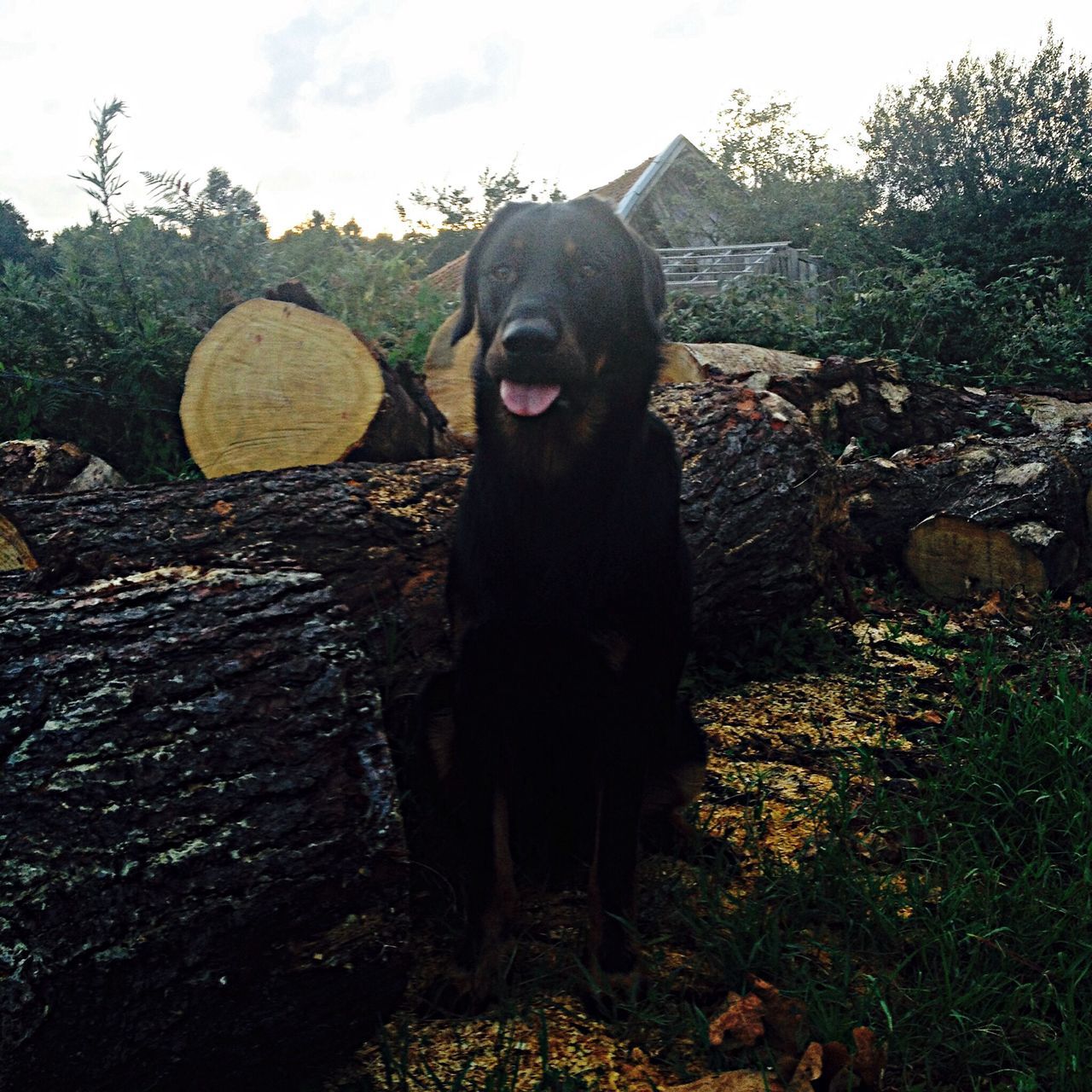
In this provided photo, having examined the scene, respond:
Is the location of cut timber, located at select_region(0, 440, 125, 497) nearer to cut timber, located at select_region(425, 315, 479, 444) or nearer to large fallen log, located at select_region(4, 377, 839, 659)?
cut timber, located at select_region(425, 315, 479, 444)

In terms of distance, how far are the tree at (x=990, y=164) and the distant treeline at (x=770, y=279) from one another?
34 mm

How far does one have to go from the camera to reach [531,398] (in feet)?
7.56

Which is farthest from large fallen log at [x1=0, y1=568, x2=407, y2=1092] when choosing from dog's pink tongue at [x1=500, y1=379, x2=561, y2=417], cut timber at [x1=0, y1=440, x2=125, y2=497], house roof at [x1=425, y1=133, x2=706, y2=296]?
house roof at [x1=425, y1=133, x2=706, y2=296]

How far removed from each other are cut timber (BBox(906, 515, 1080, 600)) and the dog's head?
3.47 m

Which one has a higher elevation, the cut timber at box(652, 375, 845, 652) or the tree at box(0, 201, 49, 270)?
the tree at box(0, 201, 49, 270)

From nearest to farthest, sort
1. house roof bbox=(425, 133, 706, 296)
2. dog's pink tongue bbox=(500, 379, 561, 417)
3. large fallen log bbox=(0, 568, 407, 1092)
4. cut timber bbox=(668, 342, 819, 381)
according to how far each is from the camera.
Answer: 1. large fallen log bbox=(0, 568, 407, 1092)
2. dog's pink tongue bbox=(500, 379, 561, 417)
3. cut timber bbox=(668, 342, 819, 381)
4. house roof bbox=(425, 133, 706, 296)

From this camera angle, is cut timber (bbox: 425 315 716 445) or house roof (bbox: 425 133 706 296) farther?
house roof (bbox: 425 133 706 296)

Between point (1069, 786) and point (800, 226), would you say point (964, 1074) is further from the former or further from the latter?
point (800, 226)

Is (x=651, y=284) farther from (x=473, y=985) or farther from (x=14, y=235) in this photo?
(x=14, y=235)

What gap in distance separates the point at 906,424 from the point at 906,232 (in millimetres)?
9827

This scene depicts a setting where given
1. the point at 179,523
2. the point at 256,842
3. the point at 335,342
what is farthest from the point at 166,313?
the point at 256,842

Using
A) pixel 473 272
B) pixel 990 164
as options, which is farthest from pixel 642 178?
pixel 473 272

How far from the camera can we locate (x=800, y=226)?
19375mm

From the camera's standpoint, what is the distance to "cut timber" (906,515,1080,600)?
5254 mm
